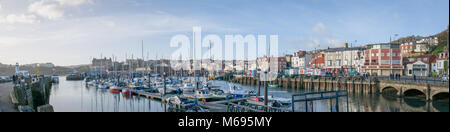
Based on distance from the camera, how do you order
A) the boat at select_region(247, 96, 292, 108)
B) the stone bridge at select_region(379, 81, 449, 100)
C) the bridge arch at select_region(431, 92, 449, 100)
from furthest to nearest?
the bridge arch at select_region(431, 92, 449, 100)
the stone bridge at select_region(379, 81, 449, 100)
the boat at select_region(247, 96, 292, 108)

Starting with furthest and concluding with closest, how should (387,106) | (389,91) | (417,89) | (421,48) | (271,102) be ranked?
(421,48) → (389,91) → (417,89) → (387,106) → (271,102)

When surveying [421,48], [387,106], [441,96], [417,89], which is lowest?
[387,106]

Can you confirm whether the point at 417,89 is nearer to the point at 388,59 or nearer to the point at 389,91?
the point at 389,91

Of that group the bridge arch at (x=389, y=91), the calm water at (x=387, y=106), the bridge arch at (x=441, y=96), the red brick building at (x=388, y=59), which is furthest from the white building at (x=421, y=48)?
the calm water at (x=387, y=106)

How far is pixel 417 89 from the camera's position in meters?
30.2

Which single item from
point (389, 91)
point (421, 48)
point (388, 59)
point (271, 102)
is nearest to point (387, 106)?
point (389, 91)

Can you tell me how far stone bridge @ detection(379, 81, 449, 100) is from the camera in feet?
90.6

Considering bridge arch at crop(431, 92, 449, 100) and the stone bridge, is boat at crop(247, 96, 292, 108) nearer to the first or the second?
the stone bridge

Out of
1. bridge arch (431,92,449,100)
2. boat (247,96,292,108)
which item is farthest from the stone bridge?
boat (247,96,292,108)

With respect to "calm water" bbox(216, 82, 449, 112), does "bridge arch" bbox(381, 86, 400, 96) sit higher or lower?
higher

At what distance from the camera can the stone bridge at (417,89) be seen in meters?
27.6
